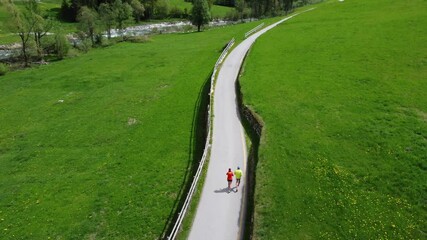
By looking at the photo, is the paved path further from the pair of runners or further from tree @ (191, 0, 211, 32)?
tree @ (191, 0, 211, 32)

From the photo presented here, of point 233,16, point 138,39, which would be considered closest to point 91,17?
point 138,39

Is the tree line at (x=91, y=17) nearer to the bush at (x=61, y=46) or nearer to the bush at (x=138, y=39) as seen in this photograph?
the bush at (x=61, y=46)

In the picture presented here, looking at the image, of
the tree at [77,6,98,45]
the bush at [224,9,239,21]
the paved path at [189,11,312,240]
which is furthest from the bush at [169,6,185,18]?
the paved path at [189,11,312,240]

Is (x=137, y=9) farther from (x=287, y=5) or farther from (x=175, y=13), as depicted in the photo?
(x=287, y=5)

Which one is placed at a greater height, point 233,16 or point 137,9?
point 137,9

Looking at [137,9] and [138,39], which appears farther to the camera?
[137,9]

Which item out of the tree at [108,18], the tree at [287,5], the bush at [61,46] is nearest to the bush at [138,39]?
the tree at [108,18]
